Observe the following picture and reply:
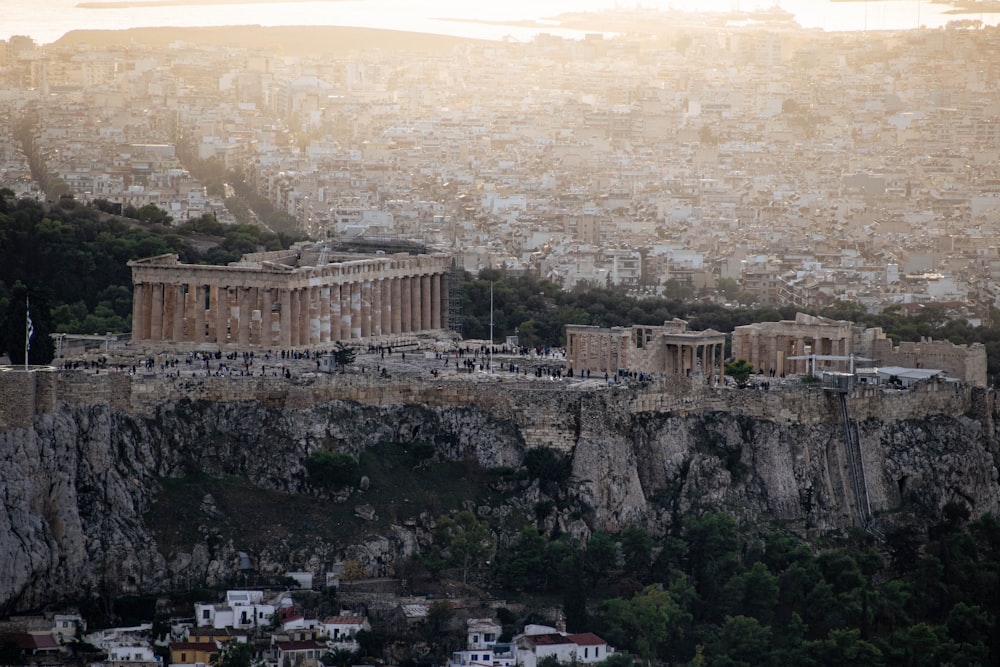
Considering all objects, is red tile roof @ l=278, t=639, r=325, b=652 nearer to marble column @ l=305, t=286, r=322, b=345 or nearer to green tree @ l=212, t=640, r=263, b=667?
green tree @ l=212, t=640, r=263, b=667

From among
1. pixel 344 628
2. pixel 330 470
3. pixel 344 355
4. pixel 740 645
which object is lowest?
pixel 740 645

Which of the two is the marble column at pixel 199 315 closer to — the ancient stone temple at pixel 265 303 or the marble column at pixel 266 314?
the ancient stone temple at pixel 265 303

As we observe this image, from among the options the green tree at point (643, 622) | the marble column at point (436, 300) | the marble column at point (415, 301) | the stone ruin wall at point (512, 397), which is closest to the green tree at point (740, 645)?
the green tree at point (643, 622)

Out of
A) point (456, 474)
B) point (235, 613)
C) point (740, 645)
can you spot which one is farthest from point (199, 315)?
point (740, 645)

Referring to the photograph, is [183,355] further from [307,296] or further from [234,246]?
[234,246]

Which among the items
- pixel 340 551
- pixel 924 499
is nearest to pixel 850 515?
pixel 924 499

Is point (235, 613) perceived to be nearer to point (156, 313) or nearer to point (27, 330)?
point (27, 330)
